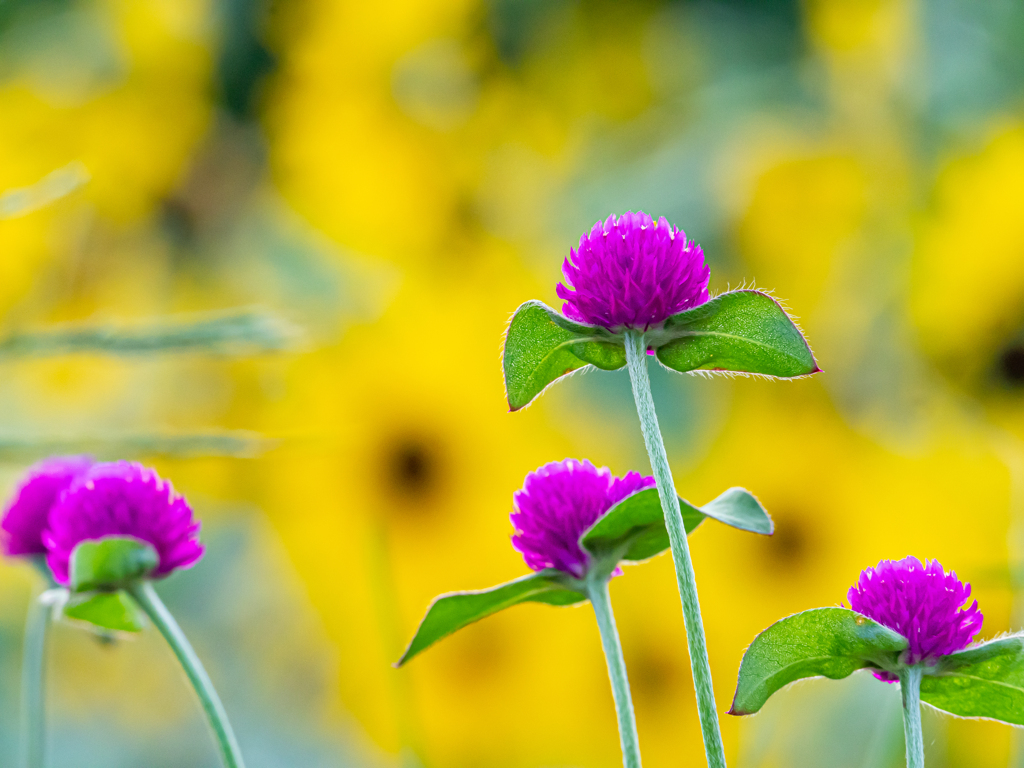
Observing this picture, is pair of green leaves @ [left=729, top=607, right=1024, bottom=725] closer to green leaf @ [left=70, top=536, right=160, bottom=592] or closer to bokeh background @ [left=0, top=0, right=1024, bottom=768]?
green leaf @ [left=70, top=536, right=160, bottom=592]

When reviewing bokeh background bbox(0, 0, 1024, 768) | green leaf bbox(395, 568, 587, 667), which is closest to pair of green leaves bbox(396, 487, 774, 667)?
green leaf bbox(395, 568, 587, 667)

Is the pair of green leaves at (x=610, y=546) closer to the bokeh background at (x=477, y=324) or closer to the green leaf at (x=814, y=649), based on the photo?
the green leaf at (x=814, y=649)

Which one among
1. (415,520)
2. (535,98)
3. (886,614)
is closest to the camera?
(886,614)

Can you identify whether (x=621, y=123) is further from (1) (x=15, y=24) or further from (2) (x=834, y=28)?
(1) (x=15, y=24)

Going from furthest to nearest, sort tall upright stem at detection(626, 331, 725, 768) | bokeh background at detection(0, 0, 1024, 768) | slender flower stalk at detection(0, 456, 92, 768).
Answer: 1. bokeh background at detection(0, 0, 1024, 768)
2. slender flower stalk at detection(0, 456, 92, 768)
3. tall upright stem at detection(626, 331, 725, 768)

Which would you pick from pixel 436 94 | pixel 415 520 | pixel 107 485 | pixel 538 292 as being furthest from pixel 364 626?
pixel 107 485

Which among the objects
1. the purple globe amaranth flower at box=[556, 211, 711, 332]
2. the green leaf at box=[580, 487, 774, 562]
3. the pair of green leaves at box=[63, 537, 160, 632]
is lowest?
the green leaf at box=[580, 487, 774, 562]
